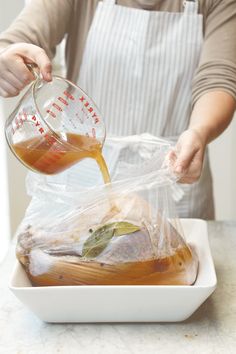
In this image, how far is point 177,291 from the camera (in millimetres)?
671

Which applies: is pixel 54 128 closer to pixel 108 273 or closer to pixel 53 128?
pixel 53 128

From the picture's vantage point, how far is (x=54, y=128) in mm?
784

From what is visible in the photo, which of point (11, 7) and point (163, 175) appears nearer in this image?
point (163, 175)

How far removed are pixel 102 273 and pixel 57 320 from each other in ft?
0.28

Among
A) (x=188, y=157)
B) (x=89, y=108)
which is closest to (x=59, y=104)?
(x=89, y=108)

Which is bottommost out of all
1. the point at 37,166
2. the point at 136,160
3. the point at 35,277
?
the point at 136,160

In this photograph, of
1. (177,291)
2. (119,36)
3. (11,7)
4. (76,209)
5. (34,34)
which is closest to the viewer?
(177,291)

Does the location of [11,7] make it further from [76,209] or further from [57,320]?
[57,320]

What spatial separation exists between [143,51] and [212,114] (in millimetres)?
256

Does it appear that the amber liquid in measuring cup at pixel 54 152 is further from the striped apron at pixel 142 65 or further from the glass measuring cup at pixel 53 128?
the striped apron at pixel 142 65

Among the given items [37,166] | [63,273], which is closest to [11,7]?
[37,166]

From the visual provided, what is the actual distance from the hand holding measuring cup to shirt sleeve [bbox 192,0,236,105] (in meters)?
0.32

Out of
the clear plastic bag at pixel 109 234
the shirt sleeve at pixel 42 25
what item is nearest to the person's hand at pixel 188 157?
the clear plastic bag at pixel 109 234

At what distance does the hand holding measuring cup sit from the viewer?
2.35ft
